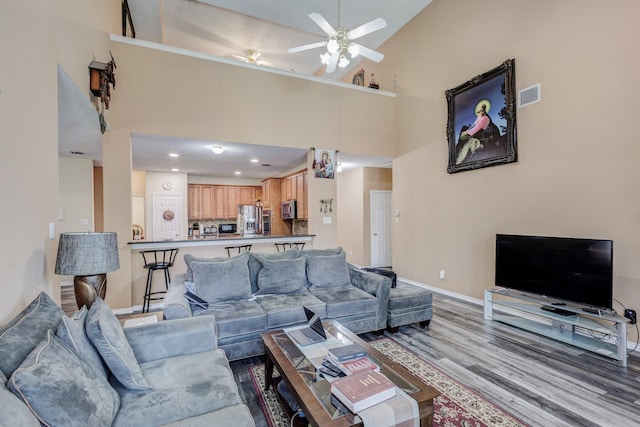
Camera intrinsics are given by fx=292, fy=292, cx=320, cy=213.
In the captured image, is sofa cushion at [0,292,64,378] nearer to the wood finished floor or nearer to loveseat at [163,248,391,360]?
loveseat at [163,248,391,360]

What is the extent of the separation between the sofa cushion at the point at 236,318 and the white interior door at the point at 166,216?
592 cm

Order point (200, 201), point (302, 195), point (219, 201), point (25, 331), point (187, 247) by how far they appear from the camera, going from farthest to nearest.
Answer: point (219, 201) < point (200, 201) < point (302, 195) < point (187, 247) < point (25, 331)

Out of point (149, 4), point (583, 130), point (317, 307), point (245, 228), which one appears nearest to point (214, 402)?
point (317, 307)

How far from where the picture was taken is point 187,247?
467cm

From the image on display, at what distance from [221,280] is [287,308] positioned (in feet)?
2.53

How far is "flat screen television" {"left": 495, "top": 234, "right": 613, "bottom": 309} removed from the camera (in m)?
2.96

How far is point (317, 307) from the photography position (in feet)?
10.1

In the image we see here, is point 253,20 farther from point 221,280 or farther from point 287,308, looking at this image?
point 287,308

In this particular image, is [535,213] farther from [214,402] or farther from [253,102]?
[253,102]

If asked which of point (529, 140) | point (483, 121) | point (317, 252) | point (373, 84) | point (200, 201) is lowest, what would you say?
point (317, 252)

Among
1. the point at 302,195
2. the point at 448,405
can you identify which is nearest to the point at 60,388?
the point at 448,405

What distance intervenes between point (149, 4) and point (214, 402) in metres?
6.83

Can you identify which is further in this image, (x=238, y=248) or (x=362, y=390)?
(x=238, y=248)

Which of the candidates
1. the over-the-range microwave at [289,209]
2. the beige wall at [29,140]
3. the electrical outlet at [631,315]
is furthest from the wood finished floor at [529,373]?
the over-the-range microwave at [289,209]
